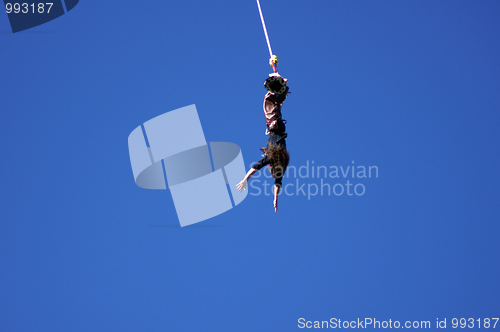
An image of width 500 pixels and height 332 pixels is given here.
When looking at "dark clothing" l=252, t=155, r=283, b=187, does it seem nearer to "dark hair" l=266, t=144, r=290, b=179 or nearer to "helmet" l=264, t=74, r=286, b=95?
"dark hair" l=266, t=144, r=290, b=179

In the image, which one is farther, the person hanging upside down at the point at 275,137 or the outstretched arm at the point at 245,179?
the outstretched arm at the point at 245,179

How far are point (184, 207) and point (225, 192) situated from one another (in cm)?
56

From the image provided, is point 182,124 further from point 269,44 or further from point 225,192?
point 269,44

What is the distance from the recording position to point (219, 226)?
7.77m

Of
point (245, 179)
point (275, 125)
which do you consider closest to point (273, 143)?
point (275, 125)

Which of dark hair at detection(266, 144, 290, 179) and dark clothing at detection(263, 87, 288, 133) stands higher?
dark clothing at detection(263, 87, 288, 133)

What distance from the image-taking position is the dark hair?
21.0 ft

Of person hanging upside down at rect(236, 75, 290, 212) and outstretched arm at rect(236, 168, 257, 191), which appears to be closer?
person hanging upside down at rect(236, 75, 290, 212)

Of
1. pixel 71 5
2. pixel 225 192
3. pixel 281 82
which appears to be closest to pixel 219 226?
pixel 225 192

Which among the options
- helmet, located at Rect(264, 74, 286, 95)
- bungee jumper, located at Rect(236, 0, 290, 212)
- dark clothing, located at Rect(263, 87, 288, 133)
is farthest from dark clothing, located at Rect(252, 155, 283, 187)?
helmet, located at Rect(264, 74, 286, 95)

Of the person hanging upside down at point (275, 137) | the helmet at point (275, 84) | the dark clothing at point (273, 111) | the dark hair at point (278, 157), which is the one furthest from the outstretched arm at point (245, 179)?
the helmet at point (275, 84)

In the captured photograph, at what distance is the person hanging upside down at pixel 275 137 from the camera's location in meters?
6.38

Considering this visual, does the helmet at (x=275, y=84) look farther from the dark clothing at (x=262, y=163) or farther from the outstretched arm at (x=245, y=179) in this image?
the outstretched arm at (x=245, y=179)

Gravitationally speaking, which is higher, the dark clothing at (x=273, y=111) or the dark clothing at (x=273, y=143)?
the dark clothing at (x=273, y=111)
